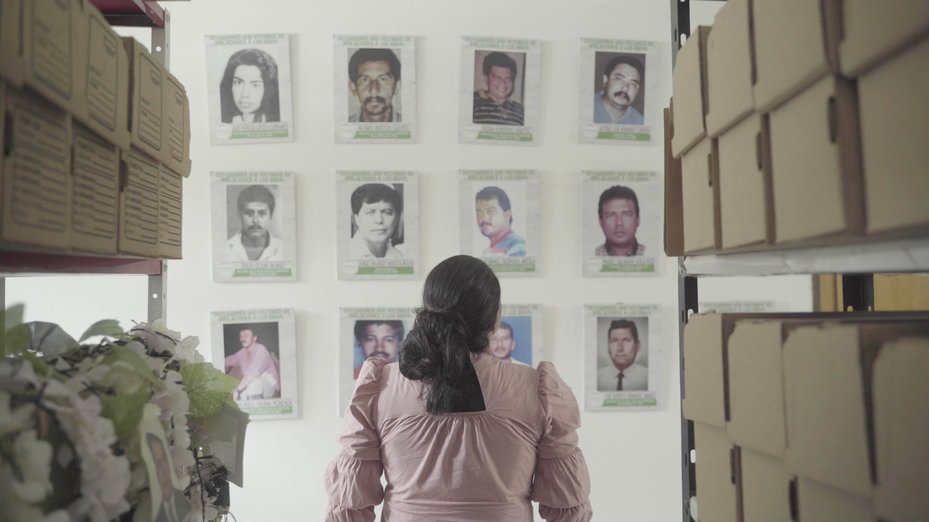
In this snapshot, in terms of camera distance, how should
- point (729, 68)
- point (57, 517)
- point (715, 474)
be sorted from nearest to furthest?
point (57, 517) → point (729, 68) → point (715, 474)

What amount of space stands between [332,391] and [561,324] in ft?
2.58

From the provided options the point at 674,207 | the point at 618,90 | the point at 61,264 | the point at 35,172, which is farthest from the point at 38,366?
the point at 618,90

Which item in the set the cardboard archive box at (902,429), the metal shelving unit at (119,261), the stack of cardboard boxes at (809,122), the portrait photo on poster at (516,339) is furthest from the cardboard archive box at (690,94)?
the portrait photo on poster at (516,339)

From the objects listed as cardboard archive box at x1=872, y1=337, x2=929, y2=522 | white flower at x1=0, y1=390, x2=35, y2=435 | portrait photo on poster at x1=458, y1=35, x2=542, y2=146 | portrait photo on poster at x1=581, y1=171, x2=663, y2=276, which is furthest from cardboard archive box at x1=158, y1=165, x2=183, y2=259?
portrait photo on poster at x1=581, y1=171, x2=663, y2=276

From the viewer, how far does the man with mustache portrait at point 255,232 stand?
86.9 inches

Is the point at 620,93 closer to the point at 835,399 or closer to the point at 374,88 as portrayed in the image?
the point at 374,88

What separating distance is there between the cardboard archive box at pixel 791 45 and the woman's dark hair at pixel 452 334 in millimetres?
806

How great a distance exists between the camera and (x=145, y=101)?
1.04 m

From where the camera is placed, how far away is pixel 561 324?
2277mm

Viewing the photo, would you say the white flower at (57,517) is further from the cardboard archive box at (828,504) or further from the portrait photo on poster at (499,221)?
the portrait photo on poster at (499,221)

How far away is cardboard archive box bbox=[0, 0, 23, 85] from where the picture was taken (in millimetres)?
650

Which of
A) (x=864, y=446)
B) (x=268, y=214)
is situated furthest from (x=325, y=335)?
(x=864, y=446)

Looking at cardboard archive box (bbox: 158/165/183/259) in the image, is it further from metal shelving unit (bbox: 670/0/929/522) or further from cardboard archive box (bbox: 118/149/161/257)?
metal shelving unit (bbox: 670/0/929/522)

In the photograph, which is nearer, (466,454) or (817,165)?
(817,165)
